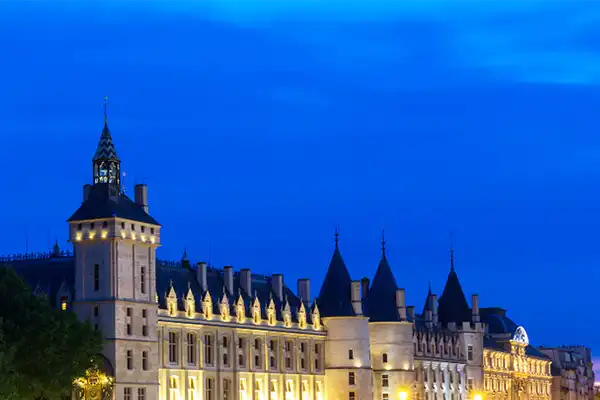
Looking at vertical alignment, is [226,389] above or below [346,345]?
below

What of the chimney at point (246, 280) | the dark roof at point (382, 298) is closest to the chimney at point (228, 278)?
the chimney at point (246, 280)

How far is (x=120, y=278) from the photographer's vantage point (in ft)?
305

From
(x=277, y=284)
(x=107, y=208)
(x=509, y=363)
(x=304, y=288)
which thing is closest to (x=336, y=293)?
(x=304, y=288)

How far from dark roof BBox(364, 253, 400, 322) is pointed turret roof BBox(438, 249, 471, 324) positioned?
76.2 ft

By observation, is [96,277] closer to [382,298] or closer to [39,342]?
[39,342]

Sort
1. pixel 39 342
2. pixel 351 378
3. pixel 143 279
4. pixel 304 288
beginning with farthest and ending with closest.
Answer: pixel 304 288 < pixel 351 378 < pixel 143 279 < pixel 39 342

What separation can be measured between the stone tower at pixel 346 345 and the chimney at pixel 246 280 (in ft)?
36.0

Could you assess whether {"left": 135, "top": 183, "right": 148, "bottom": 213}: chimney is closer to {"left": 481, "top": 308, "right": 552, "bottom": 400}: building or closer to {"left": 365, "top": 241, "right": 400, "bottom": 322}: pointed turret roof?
{"left": 365, "top": 241, "right": 400, "bottom": 322}: pointed turret roof

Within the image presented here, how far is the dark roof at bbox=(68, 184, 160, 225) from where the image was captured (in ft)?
308

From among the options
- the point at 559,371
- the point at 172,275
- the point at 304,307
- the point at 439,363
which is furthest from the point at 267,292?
the point at 559,371

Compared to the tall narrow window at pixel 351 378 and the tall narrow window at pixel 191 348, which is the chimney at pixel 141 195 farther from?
the tall narrow window at pixel 351 378

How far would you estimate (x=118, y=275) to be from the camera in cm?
9256

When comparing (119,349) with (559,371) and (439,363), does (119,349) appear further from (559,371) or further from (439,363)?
(559,371)

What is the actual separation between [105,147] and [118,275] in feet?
31.7
